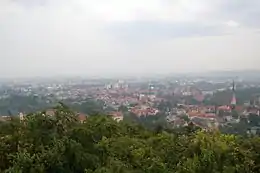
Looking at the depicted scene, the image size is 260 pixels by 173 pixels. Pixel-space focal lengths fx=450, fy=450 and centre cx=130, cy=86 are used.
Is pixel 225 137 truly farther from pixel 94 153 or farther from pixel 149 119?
pixel 149 119

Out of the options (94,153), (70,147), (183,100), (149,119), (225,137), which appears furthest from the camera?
(183,100)

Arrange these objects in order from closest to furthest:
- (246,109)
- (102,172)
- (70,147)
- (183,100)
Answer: (102,172), (70,147), (246,109), (183,100)

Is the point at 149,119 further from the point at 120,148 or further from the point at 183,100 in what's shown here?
the point at 120,148

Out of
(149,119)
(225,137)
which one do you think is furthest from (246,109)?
(225,137)

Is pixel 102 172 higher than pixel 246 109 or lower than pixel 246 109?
higher

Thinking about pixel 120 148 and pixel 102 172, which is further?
pixel 120 148

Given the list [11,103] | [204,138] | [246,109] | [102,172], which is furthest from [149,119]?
[102,172]
